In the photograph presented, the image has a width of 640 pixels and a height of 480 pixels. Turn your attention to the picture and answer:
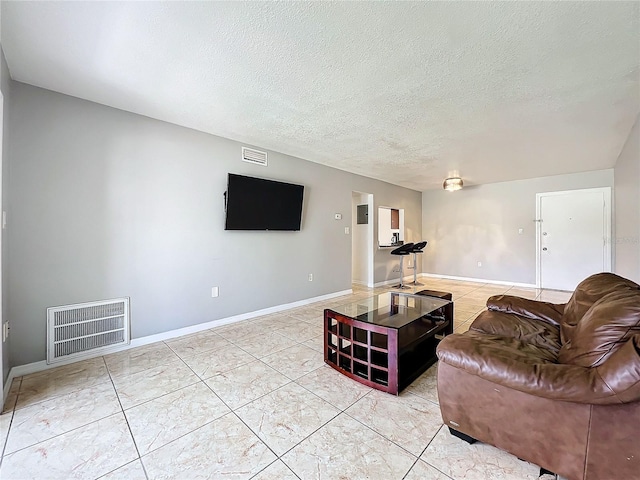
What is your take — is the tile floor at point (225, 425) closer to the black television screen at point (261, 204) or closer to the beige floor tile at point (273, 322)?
the beige floor tile at point (273, 322)

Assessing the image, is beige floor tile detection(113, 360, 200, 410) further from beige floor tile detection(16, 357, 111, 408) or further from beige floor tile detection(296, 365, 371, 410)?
beige floor tile detection(296, 365, 371, 410)

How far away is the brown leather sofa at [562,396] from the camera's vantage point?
108 cm

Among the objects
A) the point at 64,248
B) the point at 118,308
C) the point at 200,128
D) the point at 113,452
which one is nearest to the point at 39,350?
the point at 118,308

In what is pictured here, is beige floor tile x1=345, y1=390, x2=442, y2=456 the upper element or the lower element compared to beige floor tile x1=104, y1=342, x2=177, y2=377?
lower

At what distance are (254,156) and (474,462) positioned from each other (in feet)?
12.2

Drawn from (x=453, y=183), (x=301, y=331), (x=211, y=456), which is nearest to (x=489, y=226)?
(x=453, y=183)

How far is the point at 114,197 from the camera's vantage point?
2.72 meters

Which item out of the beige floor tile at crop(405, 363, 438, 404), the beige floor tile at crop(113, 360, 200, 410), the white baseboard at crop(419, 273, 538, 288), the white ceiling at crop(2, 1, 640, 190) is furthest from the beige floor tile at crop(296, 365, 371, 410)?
the white baseboard at crop(419, 273, 538, 288)

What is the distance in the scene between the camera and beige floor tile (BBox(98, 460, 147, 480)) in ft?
4.33

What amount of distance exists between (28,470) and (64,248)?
177cm

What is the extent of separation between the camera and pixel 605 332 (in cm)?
125

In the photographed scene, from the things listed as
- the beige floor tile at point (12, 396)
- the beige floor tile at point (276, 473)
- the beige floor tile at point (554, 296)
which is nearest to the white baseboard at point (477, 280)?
the beige floor tile at point (554, 296)

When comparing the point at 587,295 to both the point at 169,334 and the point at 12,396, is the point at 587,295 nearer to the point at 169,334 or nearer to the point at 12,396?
the point at 169,334

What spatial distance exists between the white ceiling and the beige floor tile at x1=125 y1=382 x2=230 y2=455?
2.42m
